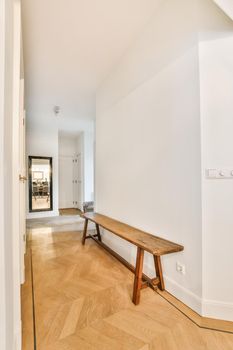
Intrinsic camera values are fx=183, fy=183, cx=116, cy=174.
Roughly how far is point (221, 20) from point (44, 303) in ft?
9.66

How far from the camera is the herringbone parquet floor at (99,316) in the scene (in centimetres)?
128

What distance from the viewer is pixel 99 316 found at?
5.01ft

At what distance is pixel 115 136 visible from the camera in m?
2.91

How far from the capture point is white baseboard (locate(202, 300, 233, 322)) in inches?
58.2

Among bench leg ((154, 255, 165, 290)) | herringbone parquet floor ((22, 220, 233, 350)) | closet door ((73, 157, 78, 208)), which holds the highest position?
closet door ((73, 157, 78, 208))

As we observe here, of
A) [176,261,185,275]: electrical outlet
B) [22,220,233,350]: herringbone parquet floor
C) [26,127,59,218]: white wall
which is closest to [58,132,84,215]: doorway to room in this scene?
[26,127,59,218]: white wall

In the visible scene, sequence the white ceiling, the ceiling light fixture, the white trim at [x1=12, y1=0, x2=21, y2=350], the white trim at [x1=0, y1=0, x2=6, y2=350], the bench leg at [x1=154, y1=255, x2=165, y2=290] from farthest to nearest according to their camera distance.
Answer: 1. the ceiling light fixture
2. the white ceiling
3. the bench leg at [x1=154, y1=255, x2=165, y2=290]
4. the white trim at [x1=12, y1=0, x2=21, y2=350]
5. the white trim at [x1=0, y1=0, x2=6, y2=350]

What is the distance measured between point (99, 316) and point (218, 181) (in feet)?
4.92

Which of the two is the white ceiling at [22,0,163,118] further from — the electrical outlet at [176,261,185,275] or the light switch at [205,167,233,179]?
the electrical outlet at [176,261,185,275]

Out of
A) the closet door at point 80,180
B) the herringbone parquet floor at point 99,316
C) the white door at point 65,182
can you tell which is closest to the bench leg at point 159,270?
the herringbone parquet floor at point 99,316

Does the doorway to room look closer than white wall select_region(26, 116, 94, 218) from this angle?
No

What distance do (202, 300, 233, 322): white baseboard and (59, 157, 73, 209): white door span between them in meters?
6.28

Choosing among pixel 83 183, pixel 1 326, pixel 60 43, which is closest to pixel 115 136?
pixel 60 43

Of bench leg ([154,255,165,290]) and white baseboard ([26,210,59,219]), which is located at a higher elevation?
bench leg ([154,255,165,290])
